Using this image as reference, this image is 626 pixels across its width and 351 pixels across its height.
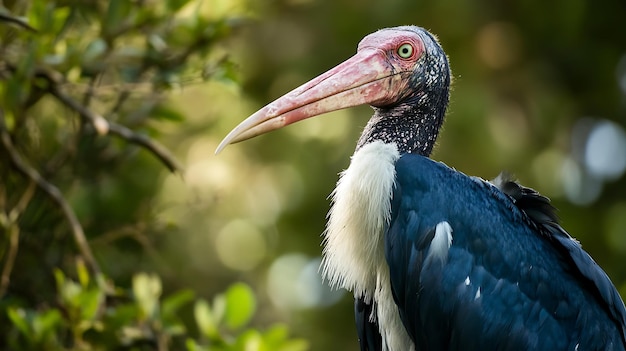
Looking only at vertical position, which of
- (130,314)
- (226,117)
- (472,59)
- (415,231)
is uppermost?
(472,59)

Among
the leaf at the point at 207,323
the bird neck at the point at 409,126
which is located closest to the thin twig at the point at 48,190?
the leaf at the point at 207,323

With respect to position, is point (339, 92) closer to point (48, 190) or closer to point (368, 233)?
point (368, 233)

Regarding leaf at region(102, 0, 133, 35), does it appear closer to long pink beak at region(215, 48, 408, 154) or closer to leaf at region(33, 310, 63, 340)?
long pink beak at region(215, 48, 408, 154)

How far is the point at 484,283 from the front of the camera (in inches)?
199

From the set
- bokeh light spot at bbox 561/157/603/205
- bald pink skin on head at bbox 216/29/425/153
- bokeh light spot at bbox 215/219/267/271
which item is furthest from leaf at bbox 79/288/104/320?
bokeh light spot at bbox 561/157/603/205

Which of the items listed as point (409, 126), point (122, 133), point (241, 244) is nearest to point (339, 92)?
point (409, 126)

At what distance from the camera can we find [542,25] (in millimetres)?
13258

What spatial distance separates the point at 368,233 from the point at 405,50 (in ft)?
3.18

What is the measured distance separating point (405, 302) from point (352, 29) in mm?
7623

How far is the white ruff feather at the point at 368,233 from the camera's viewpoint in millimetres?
5230

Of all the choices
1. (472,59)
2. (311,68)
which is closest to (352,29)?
(311,68)

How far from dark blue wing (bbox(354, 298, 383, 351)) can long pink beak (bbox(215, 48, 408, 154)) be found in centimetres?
101

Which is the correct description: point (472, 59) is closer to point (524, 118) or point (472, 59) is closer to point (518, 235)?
point (524, 118)

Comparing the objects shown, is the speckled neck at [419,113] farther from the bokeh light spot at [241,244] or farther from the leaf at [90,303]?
the bokeh light spot at [241,244]
